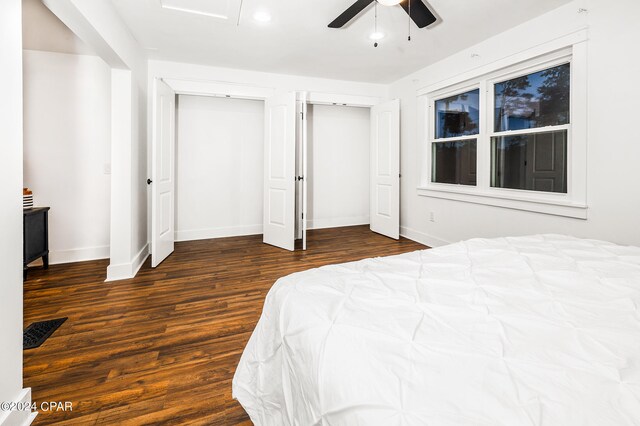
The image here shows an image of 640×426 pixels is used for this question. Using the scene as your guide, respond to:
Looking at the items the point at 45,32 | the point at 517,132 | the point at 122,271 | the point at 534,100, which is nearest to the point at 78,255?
the point at 122,271

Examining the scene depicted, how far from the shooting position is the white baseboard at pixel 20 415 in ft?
4.04

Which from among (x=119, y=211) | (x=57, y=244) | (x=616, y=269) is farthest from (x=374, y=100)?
(x=57, y=244)

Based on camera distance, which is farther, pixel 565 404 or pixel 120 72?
pixel 120 72

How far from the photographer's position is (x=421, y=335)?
80 centimetres

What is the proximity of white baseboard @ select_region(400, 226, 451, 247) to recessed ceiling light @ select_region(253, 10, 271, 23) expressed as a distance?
10.9ft

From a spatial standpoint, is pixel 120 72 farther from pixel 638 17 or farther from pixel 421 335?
pixel 638 17

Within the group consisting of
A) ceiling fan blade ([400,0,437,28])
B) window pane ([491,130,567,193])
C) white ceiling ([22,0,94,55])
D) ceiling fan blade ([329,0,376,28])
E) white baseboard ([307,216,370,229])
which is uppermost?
white ceiling ([22,0,94,55])

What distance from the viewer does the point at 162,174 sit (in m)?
3.68

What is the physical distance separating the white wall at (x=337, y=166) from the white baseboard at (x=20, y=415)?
4.43 metres

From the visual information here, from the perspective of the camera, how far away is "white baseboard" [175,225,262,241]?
4797mm

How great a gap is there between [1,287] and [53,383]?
2.32 feet

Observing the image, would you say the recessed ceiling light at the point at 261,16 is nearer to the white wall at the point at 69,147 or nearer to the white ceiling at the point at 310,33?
the white ceiling at the point at 310,33

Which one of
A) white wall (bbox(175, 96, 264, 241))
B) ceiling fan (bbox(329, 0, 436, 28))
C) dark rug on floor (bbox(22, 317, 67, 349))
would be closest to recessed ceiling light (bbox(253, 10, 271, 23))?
ceiling fan (bbox(329, 0, 436, 28))

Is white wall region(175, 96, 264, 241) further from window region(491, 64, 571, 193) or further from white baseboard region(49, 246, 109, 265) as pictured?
window region(491, 64, 571, 193)
